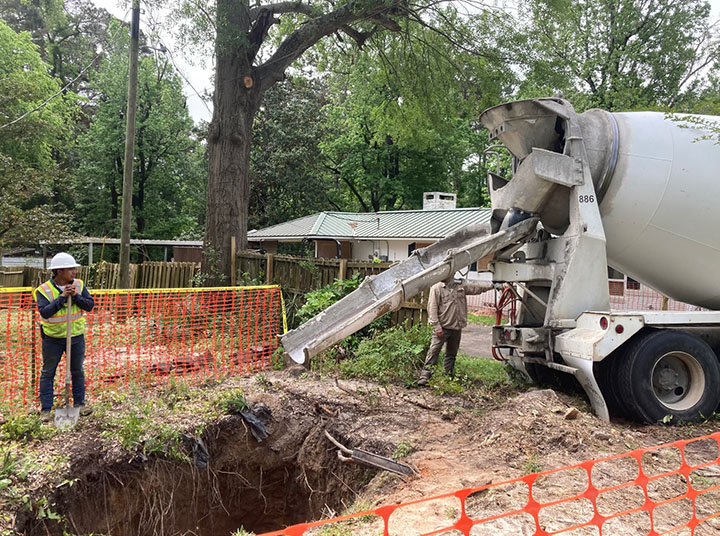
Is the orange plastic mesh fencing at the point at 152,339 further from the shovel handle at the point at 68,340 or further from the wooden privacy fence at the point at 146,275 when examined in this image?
the wooden privacy fence at the point at 146,275

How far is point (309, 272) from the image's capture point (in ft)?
31.5

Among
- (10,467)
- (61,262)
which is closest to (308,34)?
(61,262)

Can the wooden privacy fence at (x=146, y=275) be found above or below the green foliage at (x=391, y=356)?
above

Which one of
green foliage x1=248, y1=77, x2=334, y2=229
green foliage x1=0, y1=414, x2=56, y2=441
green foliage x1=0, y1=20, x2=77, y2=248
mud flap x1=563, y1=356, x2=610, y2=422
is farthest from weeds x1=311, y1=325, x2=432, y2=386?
green foliage x1=248, y1=77, x2=334, y2=229

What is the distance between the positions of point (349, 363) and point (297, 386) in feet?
3.52

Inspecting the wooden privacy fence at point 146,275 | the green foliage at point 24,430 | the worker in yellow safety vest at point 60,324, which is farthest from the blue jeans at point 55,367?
the wooden privacy fence at point 146,275

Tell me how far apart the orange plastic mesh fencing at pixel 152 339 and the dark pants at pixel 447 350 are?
2.54 metres

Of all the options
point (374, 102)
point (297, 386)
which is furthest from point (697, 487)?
point (374, 102)

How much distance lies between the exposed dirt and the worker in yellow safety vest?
540 mm

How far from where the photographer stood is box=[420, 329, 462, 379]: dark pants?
23.7 ft

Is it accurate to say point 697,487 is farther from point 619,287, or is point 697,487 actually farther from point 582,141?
point 619,287

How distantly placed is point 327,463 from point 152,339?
383cm

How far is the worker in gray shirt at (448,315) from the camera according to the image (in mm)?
7082

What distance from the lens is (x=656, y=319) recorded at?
5.59 m
